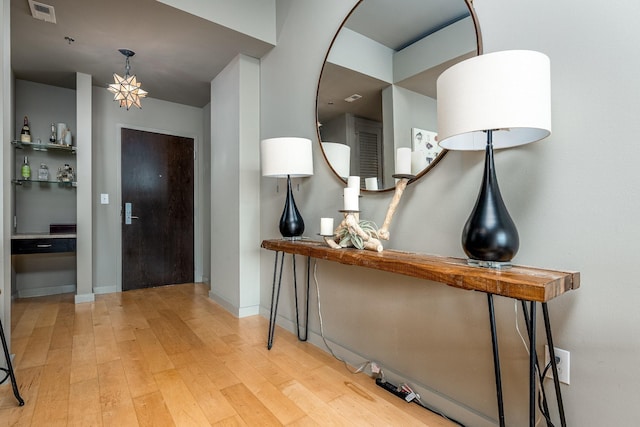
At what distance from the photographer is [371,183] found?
1.89 meters

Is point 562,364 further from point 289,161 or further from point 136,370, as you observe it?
point 136,370

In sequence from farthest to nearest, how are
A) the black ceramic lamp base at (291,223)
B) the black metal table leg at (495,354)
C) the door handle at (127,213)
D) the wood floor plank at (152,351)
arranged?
the door handle at (127,213), the black ceramic lamp base at (291,223), the wood floor plank at (152,351), the black metal table leg at (495,354)

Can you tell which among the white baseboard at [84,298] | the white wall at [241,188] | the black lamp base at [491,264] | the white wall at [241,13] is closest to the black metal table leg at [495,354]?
the black lamp base at [491,264]

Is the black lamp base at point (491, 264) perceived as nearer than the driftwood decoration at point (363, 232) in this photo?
Yes

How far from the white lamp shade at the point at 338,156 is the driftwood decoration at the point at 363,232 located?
450 millimetres

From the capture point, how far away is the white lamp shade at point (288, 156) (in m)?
2.13

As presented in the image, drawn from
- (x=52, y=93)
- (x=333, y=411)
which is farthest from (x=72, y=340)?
(x=52, y=93)

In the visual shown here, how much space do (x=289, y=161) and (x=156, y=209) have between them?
2.77 meters

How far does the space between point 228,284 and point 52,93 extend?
306 cm

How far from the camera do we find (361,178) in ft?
6.43

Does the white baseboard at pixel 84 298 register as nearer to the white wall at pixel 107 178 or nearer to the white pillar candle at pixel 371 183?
the white wall at pixel 107 178

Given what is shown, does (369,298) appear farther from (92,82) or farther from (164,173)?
(92,82)

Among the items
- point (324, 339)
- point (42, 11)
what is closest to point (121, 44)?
point (42, 11)

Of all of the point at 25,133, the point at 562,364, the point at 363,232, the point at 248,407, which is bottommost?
the point at 248,407
